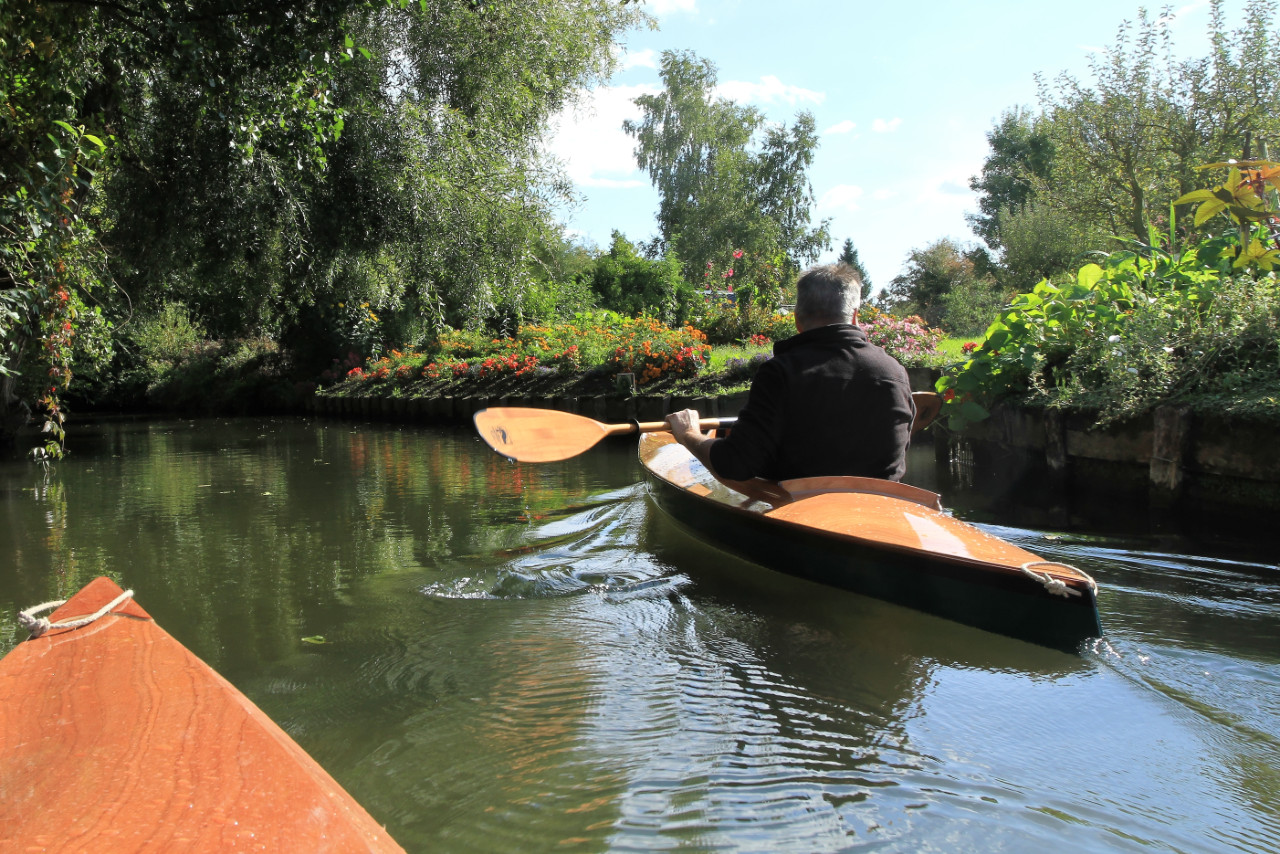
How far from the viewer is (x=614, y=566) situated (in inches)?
175

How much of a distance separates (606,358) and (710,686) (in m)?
10.6

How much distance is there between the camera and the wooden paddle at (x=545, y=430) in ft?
16.5

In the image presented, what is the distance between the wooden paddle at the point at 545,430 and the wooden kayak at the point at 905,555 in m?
1.31

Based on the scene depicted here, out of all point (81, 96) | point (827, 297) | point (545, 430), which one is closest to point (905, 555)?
point (827, 297)

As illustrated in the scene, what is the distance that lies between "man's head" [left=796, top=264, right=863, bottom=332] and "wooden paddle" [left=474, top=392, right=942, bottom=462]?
1.63 metres

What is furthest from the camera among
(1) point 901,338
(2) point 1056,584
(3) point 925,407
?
(1) point 901,338

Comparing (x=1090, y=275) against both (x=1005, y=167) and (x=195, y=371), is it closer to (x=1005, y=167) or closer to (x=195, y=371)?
(x=195, y=371)

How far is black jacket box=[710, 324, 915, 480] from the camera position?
3.30m

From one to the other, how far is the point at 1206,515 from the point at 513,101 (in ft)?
33.2

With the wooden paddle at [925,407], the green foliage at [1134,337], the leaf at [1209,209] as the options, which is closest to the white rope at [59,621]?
the wooden paddle at [925,407]

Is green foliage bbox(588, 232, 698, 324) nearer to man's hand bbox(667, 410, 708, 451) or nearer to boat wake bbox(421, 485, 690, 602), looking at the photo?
boat wake bbox(421, 485, 690, 602)

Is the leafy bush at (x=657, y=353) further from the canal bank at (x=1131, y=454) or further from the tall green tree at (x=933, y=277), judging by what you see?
the tall green tree at (x=933, y=277)

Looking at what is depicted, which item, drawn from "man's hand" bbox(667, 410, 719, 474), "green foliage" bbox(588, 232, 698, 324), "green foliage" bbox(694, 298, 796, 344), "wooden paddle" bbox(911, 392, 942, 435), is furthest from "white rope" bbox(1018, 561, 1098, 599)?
"green foliage" bbox(588, 232, 698, 324)

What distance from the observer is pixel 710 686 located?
2.73m
